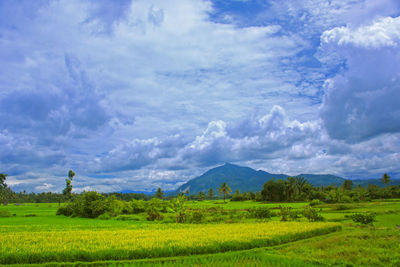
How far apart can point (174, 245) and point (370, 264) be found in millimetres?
8851

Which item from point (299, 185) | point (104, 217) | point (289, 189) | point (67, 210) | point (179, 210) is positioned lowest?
point (104, 217)

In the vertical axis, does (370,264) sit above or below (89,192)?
below

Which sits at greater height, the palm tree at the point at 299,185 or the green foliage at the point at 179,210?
the palm tree at the point at 299,185

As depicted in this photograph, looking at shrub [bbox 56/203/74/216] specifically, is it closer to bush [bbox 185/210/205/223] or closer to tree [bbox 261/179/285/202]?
bush [bbox 185/210/205/223]

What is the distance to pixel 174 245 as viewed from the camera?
14055 mm

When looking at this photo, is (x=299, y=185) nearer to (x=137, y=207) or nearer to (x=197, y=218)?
(x=137, y=207)

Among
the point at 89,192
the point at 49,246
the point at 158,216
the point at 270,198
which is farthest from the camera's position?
the point at 270,198

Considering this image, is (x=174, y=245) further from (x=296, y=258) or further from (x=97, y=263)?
(x=296, y=258)

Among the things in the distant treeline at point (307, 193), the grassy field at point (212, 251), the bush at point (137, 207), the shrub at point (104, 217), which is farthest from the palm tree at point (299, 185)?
the grassy field at point (212, 251)

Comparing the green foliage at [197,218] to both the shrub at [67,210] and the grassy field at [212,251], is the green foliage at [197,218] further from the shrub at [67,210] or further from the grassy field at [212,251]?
the shrub at [67,210]

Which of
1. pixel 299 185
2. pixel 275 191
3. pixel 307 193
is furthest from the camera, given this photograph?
pixel 299 185

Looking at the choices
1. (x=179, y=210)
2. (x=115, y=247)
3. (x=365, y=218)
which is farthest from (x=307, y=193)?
(x=115, y=247)

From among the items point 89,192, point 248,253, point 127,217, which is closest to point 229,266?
point 248,253

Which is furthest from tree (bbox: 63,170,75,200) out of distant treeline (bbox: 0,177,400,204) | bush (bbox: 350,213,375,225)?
bush (bbox: 350,213,375,225)
